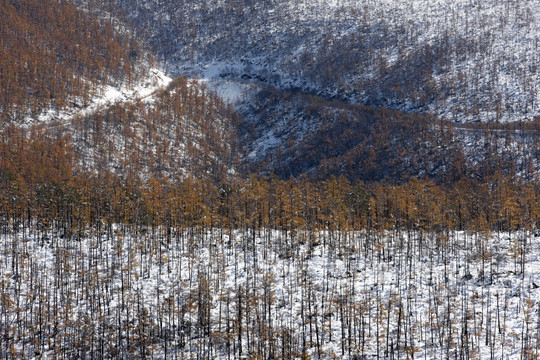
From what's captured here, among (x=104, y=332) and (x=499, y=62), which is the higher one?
(x=499, y=62)

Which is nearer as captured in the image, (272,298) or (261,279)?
(272,298)

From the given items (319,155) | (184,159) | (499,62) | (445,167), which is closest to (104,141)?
(184,159)

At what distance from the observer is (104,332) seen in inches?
1796

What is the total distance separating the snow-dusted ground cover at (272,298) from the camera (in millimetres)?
41250

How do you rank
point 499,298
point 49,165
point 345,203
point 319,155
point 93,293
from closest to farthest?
point 499,298
point 93,293
point 345,203
point 49,165
point 319,155

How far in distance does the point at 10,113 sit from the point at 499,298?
188545mm

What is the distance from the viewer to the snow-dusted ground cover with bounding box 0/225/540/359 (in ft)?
135

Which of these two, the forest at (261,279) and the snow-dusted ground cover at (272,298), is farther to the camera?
the forest at (261,279)

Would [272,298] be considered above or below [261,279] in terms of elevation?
below

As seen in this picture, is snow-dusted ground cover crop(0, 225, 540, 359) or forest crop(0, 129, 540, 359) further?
forest crop(0, 129, 540, 359)

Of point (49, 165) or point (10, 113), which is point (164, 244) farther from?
point (10, 113)

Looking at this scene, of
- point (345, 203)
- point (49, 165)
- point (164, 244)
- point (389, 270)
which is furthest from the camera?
point (49, 165)

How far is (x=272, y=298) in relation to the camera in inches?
1911

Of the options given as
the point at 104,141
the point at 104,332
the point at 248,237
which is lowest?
the point at 104,332
